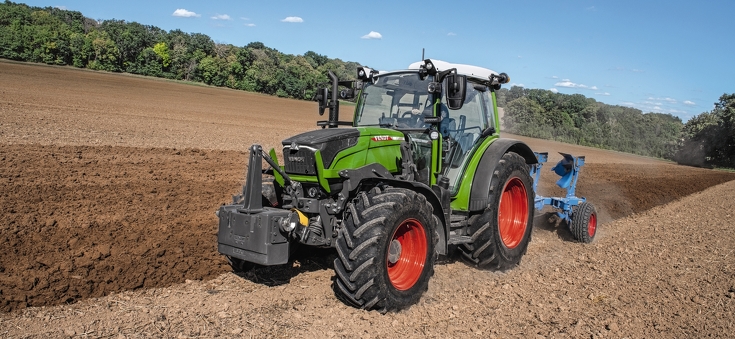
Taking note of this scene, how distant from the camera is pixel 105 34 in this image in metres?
49.9

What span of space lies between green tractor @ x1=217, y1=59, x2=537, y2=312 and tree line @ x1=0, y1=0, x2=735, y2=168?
14.8m

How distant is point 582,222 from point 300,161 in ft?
15.6

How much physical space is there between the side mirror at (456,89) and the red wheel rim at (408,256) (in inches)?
45.1

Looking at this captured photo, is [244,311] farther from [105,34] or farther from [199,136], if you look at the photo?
[105,34]

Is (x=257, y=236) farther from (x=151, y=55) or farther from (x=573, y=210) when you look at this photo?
(x=151, y=55)

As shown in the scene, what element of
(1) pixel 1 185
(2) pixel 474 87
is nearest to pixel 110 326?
(2) pixel 474 87

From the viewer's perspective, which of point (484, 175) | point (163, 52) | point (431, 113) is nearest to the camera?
point (431, 113)

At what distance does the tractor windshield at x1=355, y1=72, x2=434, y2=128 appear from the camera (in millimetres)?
5715

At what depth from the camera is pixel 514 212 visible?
668 centimetres

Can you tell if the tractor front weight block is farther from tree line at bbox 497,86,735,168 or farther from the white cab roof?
tree line at bbox 497,86,735,168

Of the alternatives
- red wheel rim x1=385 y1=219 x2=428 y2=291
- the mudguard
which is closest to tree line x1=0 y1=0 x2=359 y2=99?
the mudguard

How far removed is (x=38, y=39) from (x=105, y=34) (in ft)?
19.0

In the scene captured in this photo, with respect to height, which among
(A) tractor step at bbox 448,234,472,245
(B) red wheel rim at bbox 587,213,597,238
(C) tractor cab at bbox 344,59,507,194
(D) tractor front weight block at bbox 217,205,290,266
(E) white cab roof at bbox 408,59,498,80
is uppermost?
(E) white cab roof at bbox 408,59,498,80

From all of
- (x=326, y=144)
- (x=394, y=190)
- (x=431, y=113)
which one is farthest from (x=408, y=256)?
(x=431, y=113)
